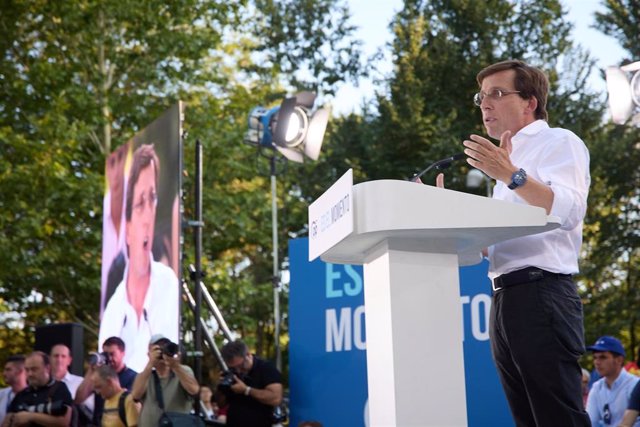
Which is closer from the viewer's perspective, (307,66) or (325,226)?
(325,226)

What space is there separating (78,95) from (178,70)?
212cm

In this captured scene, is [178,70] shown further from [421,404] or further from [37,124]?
[421,404]

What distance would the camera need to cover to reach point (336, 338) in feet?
20.0

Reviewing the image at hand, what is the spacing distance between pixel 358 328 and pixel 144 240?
312 cm

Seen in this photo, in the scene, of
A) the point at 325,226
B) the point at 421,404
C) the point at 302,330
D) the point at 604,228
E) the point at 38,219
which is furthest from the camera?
the point at 604,228

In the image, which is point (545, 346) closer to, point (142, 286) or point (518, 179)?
point (518, 179)

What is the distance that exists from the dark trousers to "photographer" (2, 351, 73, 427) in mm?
5605

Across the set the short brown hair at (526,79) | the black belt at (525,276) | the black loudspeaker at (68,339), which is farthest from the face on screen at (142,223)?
the black belt at (525,276)

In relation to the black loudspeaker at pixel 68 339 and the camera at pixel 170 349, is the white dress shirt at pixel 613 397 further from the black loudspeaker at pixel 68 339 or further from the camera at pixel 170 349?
the black loudspeaker at pixel 68 339

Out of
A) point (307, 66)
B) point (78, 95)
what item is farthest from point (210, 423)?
point (307, 66)

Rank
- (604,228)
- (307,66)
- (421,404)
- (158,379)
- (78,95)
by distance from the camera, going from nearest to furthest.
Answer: (421,404) → (158,379) → (78,95) → (604,228) → (307,66)

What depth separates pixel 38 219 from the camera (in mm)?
15219

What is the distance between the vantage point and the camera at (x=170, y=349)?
6.80 m

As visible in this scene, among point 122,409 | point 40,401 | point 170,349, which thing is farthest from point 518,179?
point 40,401
